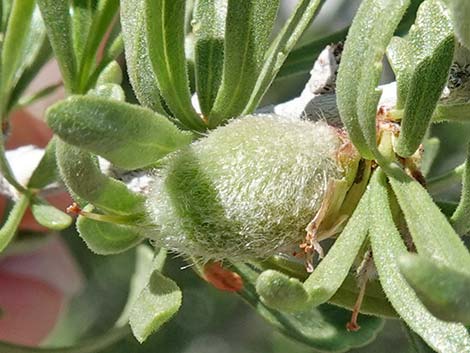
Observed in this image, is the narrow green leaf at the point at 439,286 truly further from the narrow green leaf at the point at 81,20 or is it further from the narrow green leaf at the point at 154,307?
the narrow green leaf at the point at 81,20

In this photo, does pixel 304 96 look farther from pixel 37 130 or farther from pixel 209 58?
pixel 37 130

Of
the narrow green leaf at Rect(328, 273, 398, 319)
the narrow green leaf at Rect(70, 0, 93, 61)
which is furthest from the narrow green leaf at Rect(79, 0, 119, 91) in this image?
the narrow green leaf at Rect(328, 273, 398, 319)

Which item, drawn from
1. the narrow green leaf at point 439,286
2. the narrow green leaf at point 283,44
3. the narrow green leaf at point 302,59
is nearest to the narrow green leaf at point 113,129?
the narrow green leaf at point 283,44

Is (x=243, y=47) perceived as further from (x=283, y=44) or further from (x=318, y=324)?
(x=318, y=324)

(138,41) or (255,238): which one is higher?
(138,41)

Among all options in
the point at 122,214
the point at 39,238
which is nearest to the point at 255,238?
the point at 122,214

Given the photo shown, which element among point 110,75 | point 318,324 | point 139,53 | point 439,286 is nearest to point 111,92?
point 139,53
